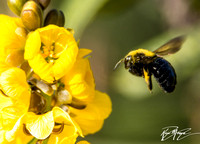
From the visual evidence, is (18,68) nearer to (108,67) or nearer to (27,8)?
(27,8)

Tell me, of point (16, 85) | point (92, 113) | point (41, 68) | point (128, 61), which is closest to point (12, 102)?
point (16, 85)

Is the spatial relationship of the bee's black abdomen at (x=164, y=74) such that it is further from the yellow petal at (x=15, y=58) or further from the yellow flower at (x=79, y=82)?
the yellow petal at (x=15, y=58)

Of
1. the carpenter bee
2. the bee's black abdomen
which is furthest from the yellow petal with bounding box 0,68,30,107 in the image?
the bee's black abdomen

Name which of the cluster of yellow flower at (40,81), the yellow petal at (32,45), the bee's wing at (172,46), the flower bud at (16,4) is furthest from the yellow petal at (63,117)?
the bee's wing at (172,46)

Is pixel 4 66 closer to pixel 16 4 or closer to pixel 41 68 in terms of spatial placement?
pixel 41 68

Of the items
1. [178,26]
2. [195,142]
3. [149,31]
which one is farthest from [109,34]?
[195,142]

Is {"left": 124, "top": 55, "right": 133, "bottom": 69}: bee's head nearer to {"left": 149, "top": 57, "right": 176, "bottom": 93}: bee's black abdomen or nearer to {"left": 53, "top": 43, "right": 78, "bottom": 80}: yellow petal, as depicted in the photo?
{"left": 149, "top": 57, "right": 176, "bottom": 93}: bee's black abdomen

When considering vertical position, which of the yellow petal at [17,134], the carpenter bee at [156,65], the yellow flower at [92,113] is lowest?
the yellow petal at [17,134]
